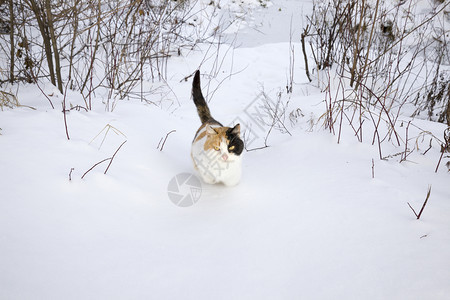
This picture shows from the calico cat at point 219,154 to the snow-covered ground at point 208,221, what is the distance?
0.11 metres

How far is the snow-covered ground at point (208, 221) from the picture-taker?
113cm

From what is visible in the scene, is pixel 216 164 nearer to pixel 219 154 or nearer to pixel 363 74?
pixel 219 154

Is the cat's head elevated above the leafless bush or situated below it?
below

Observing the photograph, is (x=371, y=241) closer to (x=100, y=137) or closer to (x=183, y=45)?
(x=100, y=137)

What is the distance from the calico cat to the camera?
71.4 inches

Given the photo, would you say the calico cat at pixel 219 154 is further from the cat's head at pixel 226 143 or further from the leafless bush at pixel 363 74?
the leafless bush at pixel 363 74

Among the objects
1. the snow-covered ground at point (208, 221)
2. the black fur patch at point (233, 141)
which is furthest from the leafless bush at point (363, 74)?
the black fur patch at point (233, 141)

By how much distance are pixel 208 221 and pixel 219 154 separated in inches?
17.0

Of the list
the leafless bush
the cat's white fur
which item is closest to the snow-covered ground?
the cat's white fur

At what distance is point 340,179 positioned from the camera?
188 centimetres

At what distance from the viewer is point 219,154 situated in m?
1.82

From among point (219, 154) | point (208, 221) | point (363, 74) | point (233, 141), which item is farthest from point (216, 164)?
point (363, 74)

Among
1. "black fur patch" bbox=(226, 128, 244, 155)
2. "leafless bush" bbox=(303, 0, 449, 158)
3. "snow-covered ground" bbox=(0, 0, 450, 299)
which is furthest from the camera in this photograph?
"leafless bush" bbox=(303, 0, 449, 158)

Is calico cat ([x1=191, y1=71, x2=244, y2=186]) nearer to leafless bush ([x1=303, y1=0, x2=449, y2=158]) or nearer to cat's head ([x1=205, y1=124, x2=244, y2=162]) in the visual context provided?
cat's head ([x1=205, y1=124, x2=244, y2=162])
